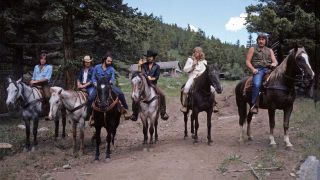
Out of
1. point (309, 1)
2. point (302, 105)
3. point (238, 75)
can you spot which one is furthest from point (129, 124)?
point (238, 75)

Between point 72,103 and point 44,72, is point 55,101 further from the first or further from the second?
point 44,72

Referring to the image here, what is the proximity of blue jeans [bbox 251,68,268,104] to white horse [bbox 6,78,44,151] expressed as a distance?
695 cm

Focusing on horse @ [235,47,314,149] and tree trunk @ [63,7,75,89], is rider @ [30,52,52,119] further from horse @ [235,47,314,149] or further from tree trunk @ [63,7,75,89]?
horse @ [235,47,314,149]

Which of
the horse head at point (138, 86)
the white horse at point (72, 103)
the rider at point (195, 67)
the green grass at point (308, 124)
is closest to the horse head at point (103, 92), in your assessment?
the horse head at point (138, 86)

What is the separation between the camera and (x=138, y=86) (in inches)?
444

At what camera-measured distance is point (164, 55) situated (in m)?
127

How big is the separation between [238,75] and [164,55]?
50728mm

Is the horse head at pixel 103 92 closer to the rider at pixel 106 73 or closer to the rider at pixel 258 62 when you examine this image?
the rider at pixel 106 73

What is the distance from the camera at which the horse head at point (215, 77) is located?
11.0 m

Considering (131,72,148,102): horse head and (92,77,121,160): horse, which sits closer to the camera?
(92,77,121,160): horse

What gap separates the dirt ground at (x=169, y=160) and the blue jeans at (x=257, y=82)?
4.89 ft

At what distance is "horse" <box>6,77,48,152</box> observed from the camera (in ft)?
39.6

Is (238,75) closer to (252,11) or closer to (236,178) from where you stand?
(252,11)

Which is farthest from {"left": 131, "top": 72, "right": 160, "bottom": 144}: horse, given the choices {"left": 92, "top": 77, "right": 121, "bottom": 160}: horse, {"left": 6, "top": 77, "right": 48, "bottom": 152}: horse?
{"left": 6, "top": 77, "right": 48, "bottom": 152}: horse
